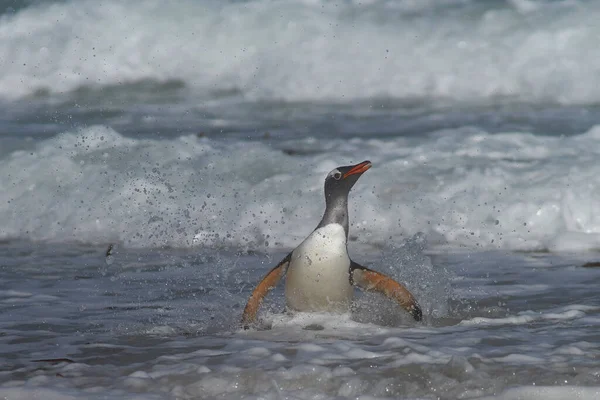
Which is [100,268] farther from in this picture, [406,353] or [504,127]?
[504,127]

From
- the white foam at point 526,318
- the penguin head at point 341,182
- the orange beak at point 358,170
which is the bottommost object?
the white foam at point 526,318

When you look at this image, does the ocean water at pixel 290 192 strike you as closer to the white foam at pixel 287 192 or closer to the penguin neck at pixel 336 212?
the white foam at pixel 287 192

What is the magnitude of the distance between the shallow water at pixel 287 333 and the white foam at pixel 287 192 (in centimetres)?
71

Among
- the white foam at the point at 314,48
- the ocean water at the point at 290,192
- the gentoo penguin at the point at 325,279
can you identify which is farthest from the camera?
the white foam at the point at 314,48

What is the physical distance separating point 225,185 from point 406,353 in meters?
4.76

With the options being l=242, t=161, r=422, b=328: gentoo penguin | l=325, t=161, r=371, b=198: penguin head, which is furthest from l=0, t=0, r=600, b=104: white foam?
l=242, t=161, r=422, b=328: gentoo penguin

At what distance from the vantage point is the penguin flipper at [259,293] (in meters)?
5.02

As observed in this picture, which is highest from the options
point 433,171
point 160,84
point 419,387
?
point 160,84

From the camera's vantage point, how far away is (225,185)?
880 centimetres

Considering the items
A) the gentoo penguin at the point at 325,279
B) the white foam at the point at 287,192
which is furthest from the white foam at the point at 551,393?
the white foam at the point at 287,192

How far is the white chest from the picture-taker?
16.8 ft

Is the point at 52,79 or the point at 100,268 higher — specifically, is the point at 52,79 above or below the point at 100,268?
above

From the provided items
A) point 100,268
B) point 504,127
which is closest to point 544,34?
point 504,127

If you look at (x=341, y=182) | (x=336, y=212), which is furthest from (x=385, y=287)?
(x=341, y=182)
